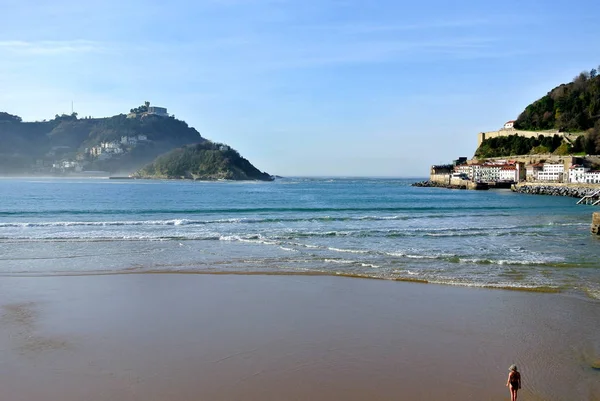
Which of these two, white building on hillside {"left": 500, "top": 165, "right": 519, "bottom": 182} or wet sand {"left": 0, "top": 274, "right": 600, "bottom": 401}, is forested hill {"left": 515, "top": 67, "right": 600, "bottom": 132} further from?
wet sand {"left": 0, "top": 274, "right": 600, "bottom": 401}

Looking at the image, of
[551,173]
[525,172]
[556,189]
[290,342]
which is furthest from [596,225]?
[525,172]

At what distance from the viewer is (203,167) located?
169875 mm

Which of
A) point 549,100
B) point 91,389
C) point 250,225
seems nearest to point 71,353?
point 91,389

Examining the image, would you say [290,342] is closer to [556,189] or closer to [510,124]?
[556,189]

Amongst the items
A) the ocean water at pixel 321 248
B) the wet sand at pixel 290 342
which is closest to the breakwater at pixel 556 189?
the ocean water at pixel 321 248

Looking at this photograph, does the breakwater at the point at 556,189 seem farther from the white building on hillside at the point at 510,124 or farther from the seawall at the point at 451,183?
the white building on hillside at the point at 510,124

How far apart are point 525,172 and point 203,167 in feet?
348

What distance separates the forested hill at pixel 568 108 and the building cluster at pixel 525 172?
14622mm

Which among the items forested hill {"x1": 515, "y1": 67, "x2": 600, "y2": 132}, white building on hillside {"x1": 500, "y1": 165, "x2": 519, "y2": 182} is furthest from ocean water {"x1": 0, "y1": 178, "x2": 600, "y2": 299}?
forested hill {"x1": 515, "y1": 67, "x2": 600, "y2": 132}

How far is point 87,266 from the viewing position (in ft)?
53.0

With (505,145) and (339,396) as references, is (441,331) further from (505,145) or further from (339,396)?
(505,145)

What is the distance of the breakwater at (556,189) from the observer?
6688 cm

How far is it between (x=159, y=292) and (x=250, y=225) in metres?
16.1

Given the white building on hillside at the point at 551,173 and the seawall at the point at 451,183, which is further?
the seawall at the point at 451,183
